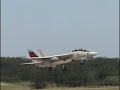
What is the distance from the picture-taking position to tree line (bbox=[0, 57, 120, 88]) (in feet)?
334

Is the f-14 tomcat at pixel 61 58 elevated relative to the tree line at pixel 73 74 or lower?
elevated

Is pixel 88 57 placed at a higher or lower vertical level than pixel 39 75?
higher

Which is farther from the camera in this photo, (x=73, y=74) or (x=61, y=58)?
(x=73, y=74)

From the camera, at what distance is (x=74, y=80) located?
116 metres

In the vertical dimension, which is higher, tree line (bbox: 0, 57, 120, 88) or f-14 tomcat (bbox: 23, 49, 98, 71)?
f-14 tomcat (bbox: 23, 49, 98, 71)

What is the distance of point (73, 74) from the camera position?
11831cm

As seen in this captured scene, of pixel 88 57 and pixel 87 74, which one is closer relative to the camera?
pixel 88 57

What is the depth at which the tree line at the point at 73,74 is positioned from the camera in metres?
102

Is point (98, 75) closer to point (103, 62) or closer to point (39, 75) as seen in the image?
point (103, 62)

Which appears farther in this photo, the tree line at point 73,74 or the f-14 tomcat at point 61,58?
the tree line at point 73,74

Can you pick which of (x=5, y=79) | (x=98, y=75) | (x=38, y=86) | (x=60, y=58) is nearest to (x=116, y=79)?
(x=98, y=75)

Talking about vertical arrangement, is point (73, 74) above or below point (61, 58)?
below

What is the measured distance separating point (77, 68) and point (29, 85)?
2206cm

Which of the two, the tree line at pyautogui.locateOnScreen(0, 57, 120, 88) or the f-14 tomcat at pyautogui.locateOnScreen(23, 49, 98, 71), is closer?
the f-14 tomcat at pyautogui.locateOnScreen(23, 49, 98, 71)
